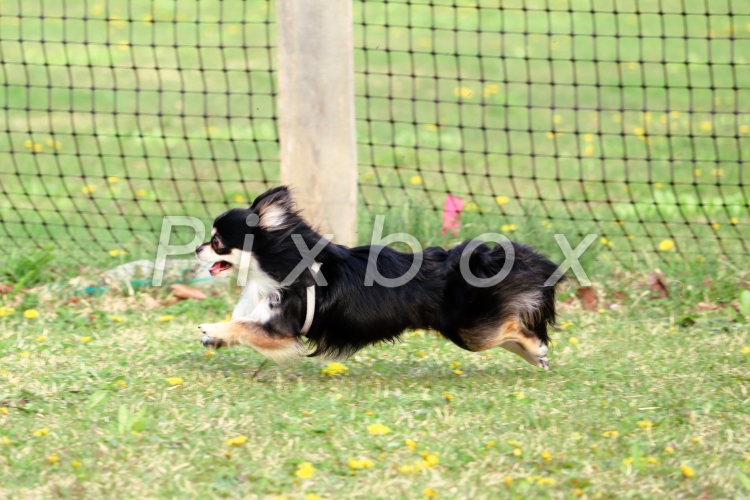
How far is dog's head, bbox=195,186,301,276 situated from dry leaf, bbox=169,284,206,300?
4.50 feet

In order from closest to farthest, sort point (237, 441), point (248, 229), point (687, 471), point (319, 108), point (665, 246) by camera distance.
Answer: point (687, 471) → point (237, 441) → point (248, 229) → point (319, 108) → point (665, 246)

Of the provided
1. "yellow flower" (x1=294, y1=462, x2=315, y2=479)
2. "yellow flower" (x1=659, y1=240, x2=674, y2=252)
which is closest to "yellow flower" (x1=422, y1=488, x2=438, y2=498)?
"yellow flower" (x1=294, y1=462, x2=315, y2=479)

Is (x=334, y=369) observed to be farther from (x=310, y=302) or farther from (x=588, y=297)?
(x=588, y=297)

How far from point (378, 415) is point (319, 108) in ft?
6.01

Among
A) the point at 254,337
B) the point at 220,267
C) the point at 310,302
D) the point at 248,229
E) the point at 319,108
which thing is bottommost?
the point at 254,337

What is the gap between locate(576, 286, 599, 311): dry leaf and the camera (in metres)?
4.94

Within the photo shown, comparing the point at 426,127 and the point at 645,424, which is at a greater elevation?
the point at 426,127

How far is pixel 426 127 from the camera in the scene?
920 centimetres

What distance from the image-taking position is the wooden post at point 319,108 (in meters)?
4.49

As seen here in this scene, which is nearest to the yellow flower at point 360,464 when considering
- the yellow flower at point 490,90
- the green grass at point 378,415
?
the green grass at point 378,415

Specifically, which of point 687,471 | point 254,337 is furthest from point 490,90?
point 687,471

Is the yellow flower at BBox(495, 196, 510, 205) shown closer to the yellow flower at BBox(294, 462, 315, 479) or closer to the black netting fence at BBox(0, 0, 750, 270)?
the black netting fence at BBox(0, 0, 750, 270)

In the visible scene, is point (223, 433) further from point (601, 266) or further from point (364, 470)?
point (601, 266)

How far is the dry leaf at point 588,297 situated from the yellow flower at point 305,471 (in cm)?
252
